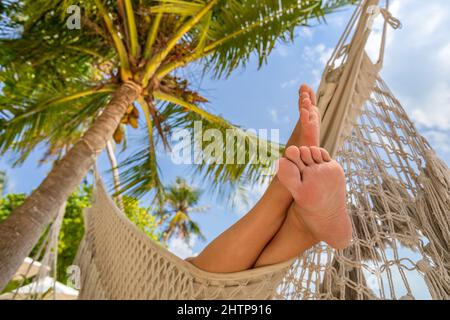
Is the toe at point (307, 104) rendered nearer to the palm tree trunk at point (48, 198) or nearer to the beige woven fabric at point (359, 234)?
the beige woven fabric at point (359, 234)

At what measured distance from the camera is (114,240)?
1443mm

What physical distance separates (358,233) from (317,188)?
36 cm

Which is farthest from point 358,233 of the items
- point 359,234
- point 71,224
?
point 71,224

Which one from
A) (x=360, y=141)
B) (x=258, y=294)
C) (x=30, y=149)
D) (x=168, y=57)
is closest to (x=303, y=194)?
(x=258, y=294)

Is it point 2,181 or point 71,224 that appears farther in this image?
point 2,181

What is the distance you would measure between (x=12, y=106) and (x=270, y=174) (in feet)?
5.98

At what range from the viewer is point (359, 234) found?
3.60 ft

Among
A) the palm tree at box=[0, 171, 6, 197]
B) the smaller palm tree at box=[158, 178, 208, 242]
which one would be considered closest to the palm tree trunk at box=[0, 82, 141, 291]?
the palm tree at box=[0, 171, 6, 197]

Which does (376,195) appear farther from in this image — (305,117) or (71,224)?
(71,224)

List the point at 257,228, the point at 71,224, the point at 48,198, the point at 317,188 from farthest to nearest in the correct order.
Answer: the point at 71,224 < the point at 48,198 < the point at 257,228 < the point at 317,188

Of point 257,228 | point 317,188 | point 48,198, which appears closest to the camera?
point 317,188

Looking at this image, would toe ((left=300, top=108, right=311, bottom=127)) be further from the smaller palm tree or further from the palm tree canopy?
the smaller palm tree

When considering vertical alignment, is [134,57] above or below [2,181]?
below

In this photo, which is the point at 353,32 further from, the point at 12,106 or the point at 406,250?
the point at 12,106
